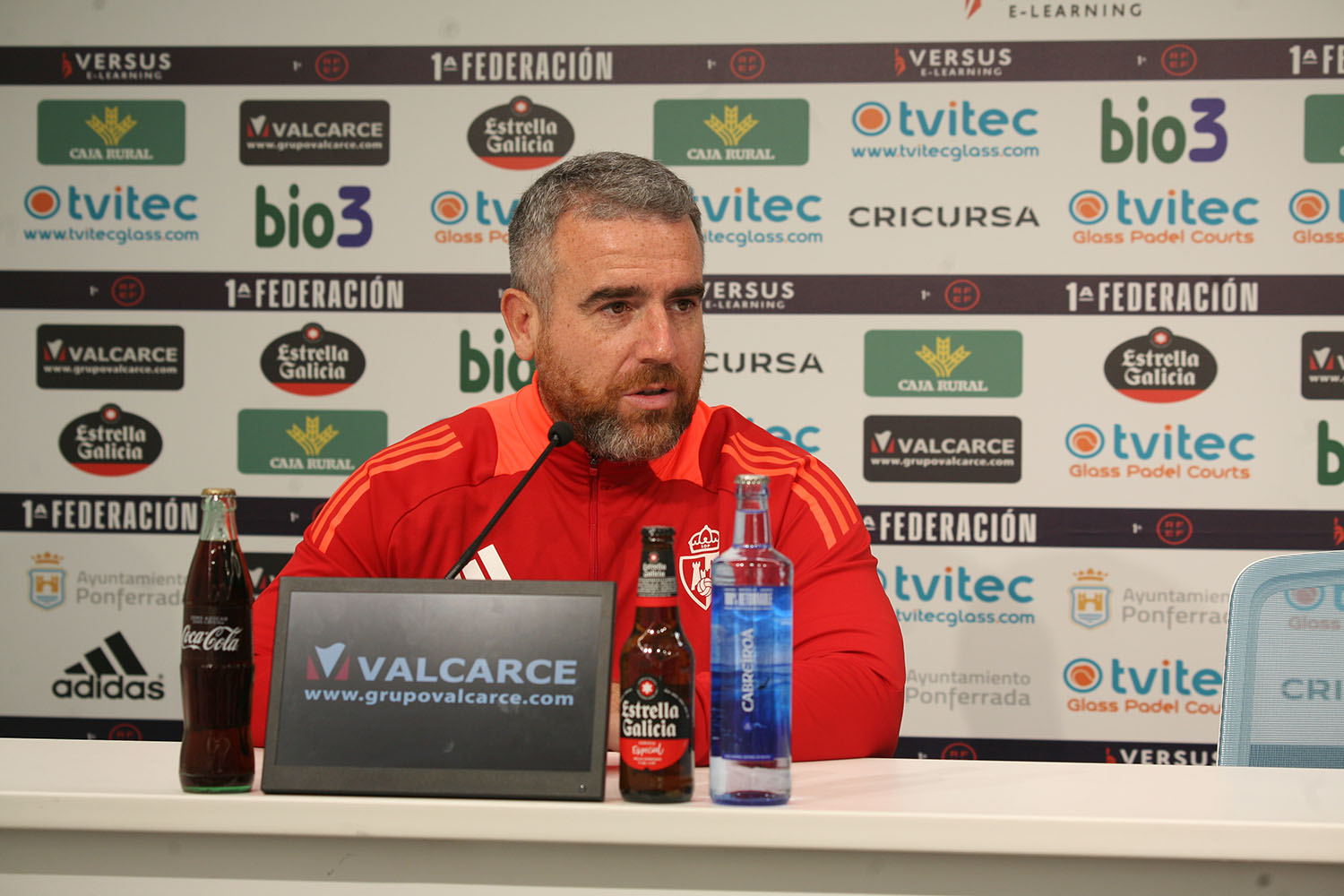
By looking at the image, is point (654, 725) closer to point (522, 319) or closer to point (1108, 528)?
point (522, 319)

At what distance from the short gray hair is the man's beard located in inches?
6.6

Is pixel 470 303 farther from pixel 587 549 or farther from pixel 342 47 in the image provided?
pixel 587 549

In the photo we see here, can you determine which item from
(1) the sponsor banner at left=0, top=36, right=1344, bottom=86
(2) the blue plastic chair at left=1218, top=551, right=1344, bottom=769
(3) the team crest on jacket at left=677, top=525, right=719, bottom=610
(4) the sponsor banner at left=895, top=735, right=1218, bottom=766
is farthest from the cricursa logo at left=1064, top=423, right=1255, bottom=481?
(3) the team crest on jacket at left=677, top=525, right=719, bottom=610

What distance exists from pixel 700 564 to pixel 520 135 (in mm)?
1520

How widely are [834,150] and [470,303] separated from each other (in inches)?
36.3

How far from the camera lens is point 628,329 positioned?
144cm

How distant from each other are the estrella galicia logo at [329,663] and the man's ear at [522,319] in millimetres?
784

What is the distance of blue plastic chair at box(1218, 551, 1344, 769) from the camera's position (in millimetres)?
1382

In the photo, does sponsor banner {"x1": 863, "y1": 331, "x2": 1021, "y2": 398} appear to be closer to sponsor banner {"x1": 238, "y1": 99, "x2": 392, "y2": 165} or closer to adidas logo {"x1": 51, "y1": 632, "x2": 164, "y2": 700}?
sponsor banner {"x1": 238, "y1": 99, "x2": 392, "y2": 165}

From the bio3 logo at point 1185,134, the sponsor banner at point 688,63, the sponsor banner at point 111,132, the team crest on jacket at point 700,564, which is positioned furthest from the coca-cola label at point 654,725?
the sponsor banner at point 111,132

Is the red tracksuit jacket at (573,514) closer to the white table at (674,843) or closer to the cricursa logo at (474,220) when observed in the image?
the white table at (674,843)

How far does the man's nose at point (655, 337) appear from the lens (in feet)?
4.63

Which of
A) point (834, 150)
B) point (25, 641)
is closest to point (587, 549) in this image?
point (834, 150)

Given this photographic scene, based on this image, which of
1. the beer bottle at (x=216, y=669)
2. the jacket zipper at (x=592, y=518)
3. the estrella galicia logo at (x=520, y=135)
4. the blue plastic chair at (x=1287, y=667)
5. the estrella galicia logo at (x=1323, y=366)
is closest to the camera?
the beer bottle at (x=216, y=669)
